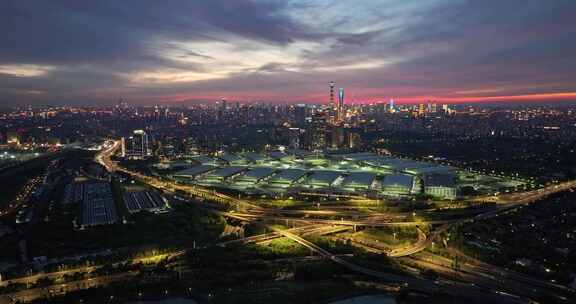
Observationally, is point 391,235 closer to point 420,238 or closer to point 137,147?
point 420,238

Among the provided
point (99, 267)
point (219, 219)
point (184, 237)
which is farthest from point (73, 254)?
point (219, 219)

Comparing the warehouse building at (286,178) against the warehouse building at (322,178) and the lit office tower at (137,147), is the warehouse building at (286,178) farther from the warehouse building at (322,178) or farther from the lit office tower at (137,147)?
the lit office tower at (137,147)

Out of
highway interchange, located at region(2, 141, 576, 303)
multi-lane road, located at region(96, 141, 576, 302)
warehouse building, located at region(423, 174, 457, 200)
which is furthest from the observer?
warehouse building, located at region(423, 174, 457, 200)

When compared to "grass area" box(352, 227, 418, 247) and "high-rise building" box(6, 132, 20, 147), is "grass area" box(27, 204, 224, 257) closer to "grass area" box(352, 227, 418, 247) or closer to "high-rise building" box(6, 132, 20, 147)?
"grass area" box(352, 227, 418, 247)

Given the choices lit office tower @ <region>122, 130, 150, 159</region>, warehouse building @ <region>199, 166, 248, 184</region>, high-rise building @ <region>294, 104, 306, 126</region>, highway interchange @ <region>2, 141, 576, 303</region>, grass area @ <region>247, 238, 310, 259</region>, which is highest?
high-rise building @ <region>294, 104, 306, 126</region>

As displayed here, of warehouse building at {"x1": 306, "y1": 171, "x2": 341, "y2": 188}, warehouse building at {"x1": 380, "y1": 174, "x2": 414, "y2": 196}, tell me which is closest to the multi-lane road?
warehouse building at {"x1": 380, "y1": 174, "x2": 414, "y2": 196}

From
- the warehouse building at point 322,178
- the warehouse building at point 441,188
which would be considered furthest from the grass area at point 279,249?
the warehouse building at point 441,188

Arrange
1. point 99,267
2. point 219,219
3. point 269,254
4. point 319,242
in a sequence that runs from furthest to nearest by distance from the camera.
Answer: point 219,219
point 319,242
point 269,254
point 99,267

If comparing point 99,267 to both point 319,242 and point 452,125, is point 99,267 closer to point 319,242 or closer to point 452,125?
point 319,242

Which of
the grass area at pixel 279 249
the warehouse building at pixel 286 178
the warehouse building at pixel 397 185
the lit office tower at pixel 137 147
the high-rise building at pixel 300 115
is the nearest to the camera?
the grass area at pixel 279 249

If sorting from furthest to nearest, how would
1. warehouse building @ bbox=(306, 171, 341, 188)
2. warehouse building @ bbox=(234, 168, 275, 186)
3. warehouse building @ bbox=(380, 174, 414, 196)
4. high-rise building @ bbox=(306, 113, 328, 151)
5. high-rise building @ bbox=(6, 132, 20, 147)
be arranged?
high-rise building @ bbox=(6, 132, 20, 147), high-rise building @ bbox=(306, 113, 328, 151), warehouse building @ bbox=(234, 168, 275, 186), warehouse building @ bbox=(306, 171, 341, 188), warehouse building @ bbox=(380, 174, 414, 196)

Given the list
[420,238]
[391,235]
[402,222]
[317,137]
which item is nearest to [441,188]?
[402,222]
